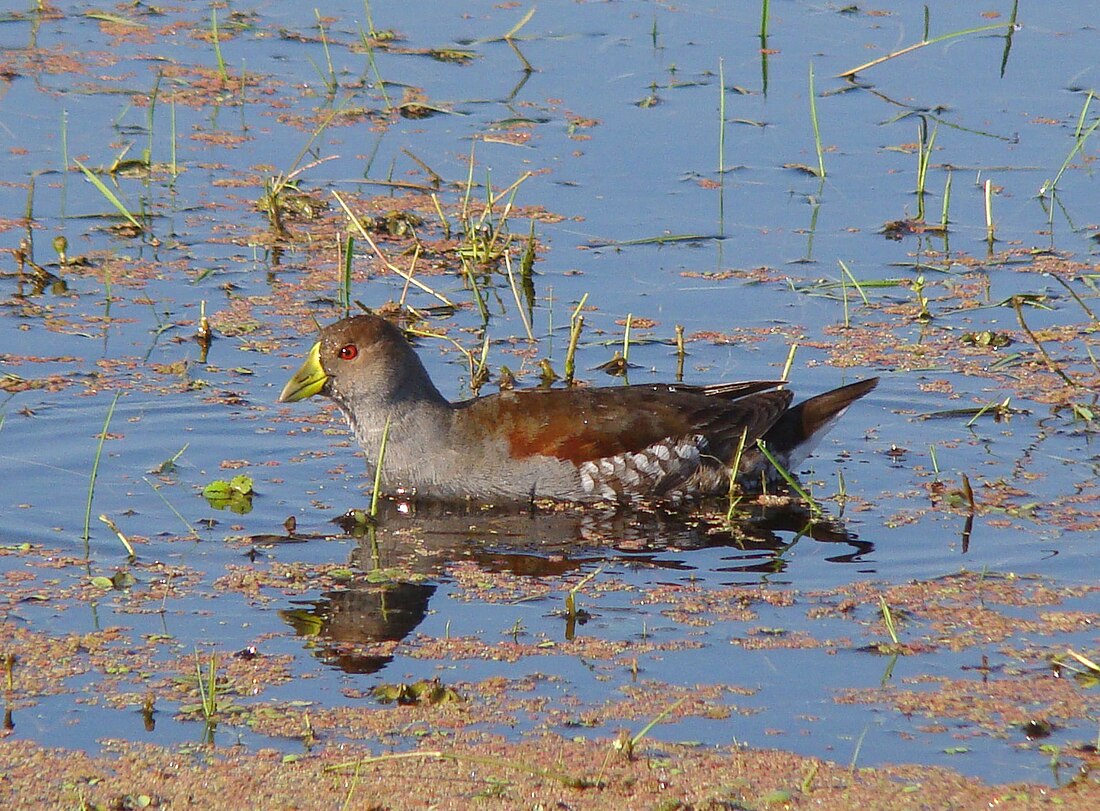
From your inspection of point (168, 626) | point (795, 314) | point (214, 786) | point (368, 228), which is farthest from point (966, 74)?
point (214, 786)

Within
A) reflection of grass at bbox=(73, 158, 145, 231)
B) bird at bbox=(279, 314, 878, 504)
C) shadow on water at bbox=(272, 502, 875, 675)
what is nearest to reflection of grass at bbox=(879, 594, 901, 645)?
shadow on water at bbox=(272, 502, 875, 675)

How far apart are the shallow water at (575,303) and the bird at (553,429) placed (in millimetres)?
249

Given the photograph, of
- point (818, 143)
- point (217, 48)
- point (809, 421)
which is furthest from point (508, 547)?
point (217, 48)

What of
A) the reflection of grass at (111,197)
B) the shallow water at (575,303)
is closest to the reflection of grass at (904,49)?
the shallow water at (575,303)

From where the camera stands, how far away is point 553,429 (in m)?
8.18

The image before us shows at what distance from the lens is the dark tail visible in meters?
8.48

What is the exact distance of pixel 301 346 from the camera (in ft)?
30.9

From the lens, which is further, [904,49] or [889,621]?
[904,49]

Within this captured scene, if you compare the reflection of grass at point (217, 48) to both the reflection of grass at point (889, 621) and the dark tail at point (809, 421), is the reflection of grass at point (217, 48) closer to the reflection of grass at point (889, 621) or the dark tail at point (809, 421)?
the dark tail at point (809, 421)

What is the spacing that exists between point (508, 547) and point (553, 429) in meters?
0.79

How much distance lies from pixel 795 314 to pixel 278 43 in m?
5.07

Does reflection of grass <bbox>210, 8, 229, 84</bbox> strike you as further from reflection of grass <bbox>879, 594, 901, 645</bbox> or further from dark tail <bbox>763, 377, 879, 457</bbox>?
reflection of grass <bbox>879, 594, 901, 645</bbox>

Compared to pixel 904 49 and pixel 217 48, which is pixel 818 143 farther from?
pixel 217 48

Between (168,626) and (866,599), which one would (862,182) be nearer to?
(866,599)
